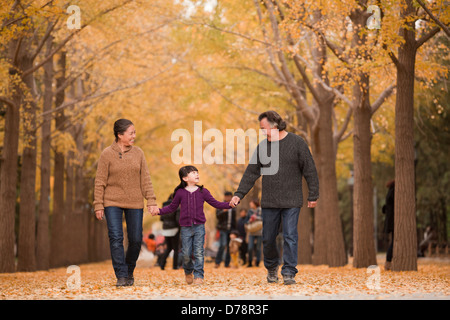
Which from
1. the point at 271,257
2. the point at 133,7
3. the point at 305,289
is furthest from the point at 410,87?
the point at 133,7

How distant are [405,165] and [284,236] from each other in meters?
4.93

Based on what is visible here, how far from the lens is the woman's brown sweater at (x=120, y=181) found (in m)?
9.67

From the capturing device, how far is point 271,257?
986 cm

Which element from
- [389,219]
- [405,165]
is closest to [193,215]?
[405,165]

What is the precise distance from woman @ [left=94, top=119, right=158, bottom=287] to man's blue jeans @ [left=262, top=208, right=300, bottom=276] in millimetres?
1552

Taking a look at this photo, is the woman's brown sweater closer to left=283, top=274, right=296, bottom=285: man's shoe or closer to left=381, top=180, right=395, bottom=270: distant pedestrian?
left=283, top=274, right=296, bottom=285: man's shoe

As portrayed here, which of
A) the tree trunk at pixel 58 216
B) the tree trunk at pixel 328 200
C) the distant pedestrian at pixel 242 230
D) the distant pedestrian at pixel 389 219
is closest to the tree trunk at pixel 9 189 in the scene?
the distant pedestrian at pixel 242 230

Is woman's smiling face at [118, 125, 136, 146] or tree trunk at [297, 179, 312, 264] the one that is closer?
woman's smiling face at [118, 125, 136, 146]

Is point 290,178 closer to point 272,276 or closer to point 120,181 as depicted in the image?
point 272,276

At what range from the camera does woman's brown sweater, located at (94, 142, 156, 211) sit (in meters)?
9.67

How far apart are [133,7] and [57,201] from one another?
8.88 meters

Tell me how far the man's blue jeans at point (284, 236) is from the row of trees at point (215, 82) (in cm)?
456

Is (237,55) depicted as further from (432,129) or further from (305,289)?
(305,289)

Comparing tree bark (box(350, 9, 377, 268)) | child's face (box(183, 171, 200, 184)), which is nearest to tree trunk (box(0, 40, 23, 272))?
tree bark (box(350, 9, 377, 268))
